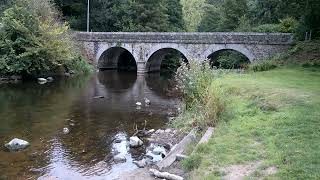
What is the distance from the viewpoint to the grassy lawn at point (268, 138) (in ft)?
26.8

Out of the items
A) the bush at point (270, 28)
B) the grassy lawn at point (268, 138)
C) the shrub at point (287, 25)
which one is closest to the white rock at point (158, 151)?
the grassy lawn at point (268, 138)

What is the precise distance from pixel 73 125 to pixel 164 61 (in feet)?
122

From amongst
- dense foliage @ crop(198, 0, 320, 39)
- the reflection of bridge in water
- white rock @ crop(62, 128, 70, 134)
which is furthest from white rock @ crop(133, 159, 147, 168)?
dense foliage @ crop(198, 0, 320, 39)

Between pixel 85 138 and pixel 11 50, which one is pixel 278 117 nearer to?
pixel 85 138

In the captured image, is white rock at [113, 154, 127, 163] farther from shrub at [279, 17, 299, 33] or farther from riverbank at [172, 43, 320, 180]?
shrub at [279, 17, 299, 33]

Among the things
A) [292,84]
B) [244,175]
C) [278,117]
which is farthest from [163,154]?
[292,84]

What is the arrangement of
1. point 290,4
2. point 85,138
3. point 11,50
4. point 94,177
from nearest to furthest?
1. point 94,177
2. point 85,138
3. point 290,4
4. point 11,50

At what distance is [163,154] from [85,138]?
11.9 feet

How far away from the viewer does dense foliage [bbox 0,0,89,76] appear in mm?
31953

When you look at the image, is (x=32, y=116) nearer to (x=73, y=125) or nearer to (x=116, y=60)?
(x=73, y=125)

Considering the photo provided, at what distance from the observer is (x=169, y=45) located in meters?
40.8

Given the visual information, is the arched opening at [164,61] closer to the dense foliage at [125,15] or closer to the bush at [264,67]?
the dense foliage at [125,15]

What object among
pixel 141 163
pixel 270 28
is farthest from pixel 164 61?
pixel 141 163

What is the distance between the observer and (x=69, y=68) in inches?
1523
